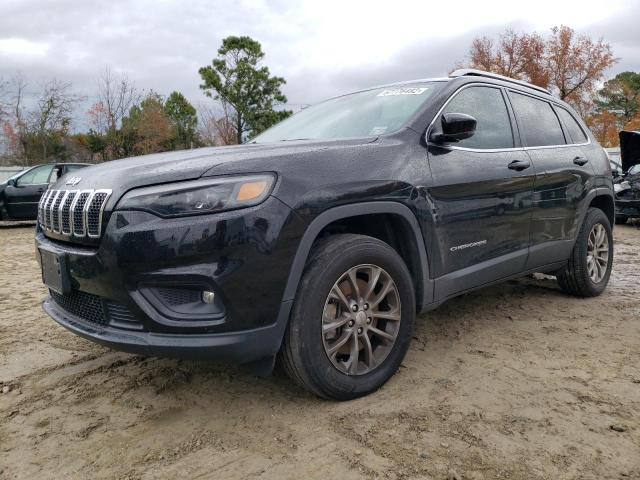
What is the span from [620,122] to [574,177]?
41.2 m

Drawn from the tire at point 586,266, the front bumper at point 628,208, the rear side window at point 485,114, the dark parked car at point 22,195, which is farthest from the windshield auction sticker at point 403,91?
the dark parked car at point 22,195

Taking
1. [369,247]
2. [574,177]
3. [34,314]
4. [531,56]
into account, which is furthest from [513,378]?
[531,56]

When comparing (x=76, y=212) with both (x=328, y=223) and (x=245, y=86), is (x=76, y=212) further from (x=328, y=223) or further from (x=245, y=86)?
(x=245, y=86)

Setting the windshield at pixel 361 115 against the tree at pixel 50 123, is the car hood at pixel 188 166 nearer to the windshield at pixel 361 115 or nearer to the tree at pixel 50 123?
the windshield at pixel 361 115

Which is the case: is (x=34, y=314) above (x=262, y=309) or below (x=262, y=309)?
below

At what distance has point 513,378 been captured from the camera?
2730 mm

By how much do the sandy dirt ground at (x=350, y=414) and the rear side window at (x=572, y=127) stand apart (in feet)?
5.39

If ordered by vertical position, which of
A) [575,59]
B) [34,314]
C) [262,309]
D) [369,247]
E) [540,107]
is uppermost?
[575,59]

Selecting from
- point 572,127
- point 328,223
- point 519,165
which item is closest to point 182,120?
point 572,127

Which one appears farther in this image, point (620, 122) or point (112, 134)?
point (620, 122)

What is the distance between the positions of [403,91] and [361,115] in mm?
332

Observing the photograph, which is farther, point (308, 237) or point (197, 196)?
point (308, 237)

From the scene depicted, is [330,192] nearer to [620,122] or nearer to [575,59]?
[575,59]

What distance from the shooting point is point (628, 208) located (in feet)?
34.1
